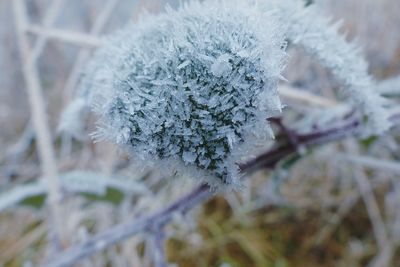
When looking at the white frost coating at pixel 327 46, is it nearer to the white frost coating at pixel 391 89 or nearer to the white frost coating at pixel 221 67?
the white frost coating at pixel 221 67

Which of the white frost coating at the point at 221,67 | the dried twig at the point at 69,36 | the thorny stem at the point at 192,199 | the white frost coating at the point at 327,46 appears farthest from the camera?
the dried twig at the point at 69,36

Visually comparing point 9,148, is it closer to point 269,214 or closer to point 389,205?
point 269,214

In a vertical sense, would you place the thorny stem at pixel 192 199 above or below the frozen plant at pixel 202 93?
below

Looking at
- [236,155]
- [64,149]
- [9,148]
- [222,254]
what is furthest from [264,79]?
[9,148]

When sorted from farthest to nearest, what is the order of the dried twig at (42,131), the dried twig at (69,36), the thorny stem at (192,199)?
the dried twig at (69,36) → the dried twig at (42,131) → the thorny stem at (192,199)

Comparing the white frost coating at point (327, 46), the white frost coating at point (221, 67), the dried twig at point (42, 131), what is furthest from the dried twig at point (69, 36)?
the white frost coating at point (221, 67)

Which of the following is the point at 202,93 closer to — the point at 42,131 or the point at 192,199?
the point at 192,199

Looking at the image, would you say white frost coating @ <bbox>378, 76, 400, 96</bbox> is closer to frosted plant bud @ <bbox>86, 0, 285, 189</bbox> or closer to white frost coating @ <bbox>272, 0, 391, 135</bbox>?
white frost coating @ <bbox>272, 0, 391, 135</bbox>

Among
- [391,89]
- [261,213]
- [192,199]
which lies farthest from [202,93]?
[261,213]
